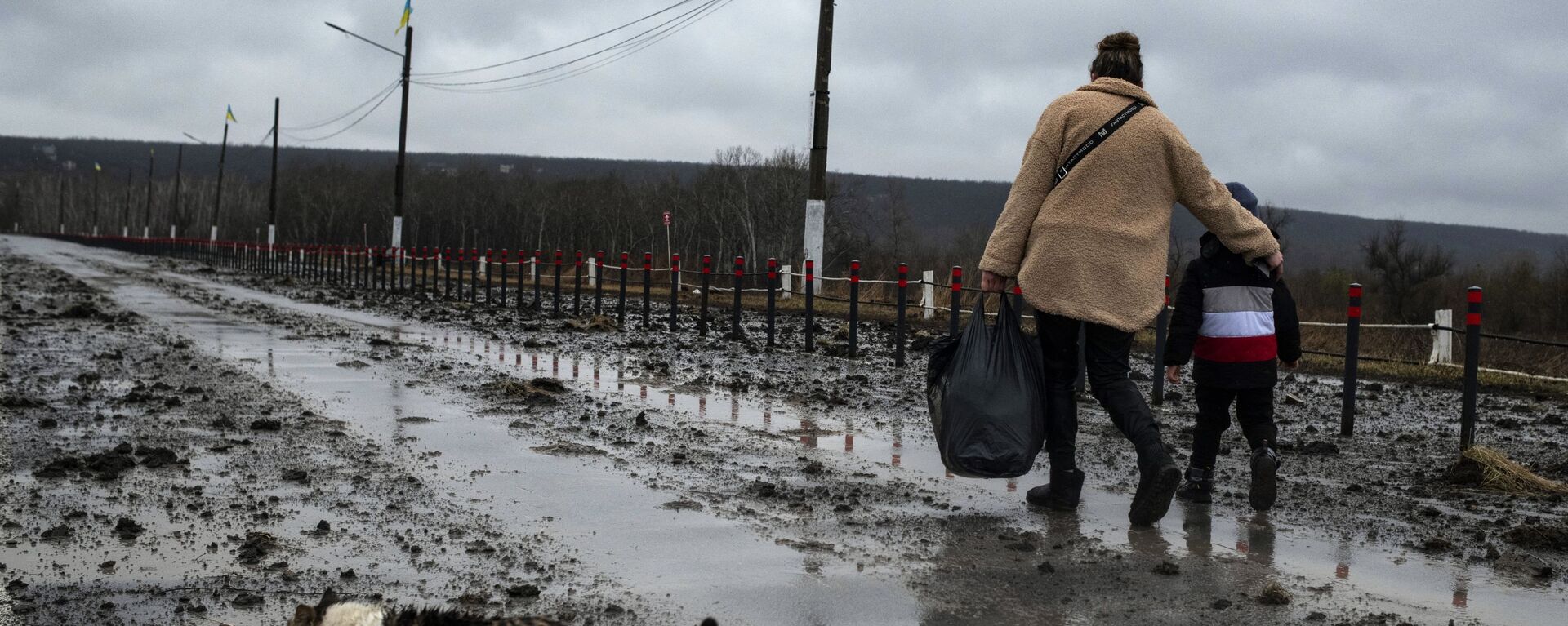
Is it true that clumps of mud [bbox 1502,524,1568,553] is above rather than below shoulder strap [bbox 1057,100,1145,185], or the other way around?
below

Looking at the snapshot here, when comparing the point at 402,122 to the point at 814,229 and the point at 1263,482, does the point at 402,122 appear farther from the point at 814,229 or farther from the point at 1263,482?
the point at 1263,482

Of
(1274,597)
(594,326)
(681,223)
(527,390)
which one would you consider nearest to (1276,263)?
(1274,597)

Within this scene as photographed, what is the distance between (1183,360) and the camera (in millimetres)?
5473

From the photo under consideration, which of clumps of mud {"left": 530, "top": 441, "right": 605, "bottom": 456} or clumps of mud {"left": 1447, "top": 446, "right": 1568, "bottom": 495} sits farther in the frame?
clumps of mud {"left": 530, "top": 441, "right": 605, "bottom": 456}

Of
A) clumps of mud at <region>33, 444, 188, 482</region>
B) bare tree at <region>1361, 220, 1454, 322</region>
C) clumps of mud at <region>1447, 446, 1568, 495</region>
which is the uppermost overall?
bare tree at <region>1361, 220, 1454, 322</region>

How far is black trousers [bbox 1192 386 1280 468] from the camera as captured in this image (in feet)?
18.4

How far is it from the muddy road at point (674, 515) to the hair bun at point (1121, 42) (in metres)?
1.87

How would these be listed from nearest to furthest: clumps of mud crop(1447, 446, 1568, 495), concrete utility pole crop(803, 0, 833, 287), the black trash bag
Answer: the black trash bag
clumps of mud crop(1447, 446, 1568, 495)
concrete utility pole crop(803, 0, 833, 287)

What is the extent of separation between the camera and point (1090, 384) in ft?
17.6

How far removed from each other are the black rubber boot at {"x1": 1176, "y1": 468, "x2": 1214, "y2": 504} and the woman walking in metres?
0.67

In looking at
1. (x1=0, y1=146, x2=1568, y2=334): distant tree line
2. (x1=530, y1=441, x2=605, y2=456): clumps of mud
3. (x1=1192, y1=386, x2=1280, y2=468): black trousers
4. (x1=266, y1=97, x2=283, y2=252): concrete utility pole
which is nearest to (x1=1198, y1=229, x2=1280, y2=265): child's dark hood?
(x1=1192, y1=386, x2=1280, y2=468): black trousers

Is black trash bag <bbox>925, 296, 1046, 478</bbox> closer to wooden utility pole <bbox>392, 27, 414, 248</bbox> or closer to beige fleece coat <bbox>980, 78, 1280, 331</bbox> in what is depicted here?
beige fleece coat <bbox>980, 78, 1280, 331</bbox>

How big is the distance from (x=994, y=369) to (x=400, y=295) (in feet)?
79.7

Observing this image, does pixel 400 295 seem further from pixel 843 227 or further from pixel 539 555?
pixel 843 227
